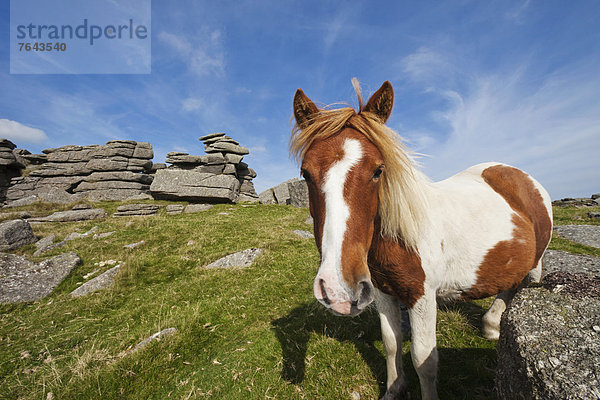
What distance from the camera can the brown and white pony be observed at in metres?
1.71

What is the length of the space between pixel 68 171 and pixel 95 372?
106 ft

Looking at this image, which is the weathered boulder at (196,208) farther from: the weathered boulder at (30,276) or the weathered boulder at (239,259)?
the weathered boulder at (239,259)

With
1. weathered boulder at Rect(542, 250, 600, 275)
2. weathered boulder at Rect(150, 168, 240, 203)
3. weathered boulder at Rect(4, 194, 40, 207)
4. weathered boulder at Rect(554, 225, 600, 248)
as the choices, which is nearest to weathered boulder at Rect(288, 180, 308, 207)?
weathered boulder at Rect(150, 168, 240, 203)

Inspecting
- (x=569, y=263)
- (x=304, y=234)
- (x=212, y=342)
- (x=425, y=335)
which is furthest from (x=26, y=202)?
(x=569, y=263)

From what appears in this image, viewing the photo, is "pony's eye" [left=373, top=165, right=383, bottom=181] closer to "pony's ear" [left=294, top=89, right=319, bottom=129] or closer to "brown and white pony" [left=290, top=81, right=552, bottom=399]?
"brown and white pony" [left=290, top=81, right=552, bottom=399]

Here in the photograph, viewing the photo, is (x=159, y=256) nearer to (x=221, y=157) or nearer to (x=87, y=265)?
(x=87, y=265)

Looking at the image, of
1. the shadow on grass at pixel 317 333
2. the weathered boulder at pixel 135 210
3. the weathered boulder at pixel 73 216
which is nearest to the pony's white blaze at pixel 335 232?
the shadow on grass at pixel 317 333

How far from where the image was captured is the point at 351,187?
1809 mm

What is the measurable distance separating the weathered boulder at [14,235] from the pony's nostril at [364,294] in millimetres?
15480

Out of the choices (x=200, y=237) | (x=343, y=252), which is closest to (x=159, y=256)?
(x=200, y=237)

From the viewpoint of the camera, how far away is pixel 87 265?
8234 mm

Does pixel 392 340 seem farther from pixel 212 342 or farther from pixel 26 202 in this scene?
pixel 26 202

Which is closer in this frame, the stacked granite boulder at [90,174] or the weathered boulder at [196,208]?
the weathered boulder at [196,208]

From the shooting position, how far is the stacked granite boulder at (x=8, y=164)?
2531 centimetres
